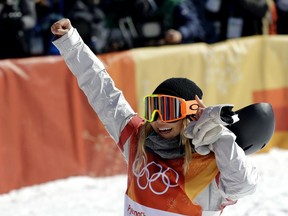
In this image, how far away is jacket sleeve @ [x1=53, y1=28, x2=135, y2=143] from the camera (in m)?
3.31

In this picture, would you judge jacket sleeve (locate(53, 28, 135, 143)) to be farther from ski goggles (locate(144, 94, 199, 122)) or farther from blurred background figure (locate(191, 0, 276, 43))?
blurred background figure (locate(191, 0, 276, 43))

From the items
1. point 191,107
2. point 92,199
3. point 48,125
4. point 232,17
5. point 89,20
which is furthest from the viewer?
point 232,17

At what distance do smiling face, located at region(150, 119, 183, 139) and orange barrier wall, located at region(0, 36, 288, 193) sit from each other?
312cm

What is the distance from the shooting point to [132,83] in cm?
657

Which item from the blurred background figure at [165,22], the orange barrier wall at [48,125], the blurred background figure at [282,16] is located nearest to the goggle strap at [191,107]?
the orange barrier wall at [48,125]

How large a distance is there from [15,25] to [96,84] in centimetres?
327

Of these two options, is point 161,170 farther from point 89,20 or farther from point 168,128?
point 89,20

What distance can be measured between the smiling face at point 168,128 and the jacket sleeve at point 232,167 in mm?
252

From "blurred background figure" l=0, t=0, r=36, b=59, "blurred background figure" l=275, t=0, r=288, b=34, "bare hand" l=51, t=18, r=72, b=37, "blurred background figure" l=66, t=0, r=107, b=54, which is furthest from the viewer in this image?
"blurred background figure" l=275, t=0, r=288, b=34

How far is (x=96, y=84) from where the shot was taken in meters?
3.32

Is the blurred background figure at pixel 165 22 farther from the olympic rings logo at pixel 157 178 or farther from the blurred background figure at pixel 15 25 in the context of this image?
the olympic rings logo at pixel 157 178

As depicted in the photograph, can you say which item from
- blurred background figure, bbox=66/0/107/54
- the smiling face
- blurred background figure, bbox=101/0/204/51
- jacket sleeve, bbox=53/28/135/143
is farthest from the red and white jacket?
blurred background figure, bbox=101/0/204/51

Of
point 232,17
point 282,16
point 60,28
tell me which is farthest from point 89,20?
point 60,28

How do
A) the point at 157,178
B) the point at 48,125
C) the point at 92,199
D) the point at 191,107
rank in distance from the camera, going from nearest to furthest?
the point at 191,107 → the point at 157,178 → the point at 92,199 → the point at 48,125
